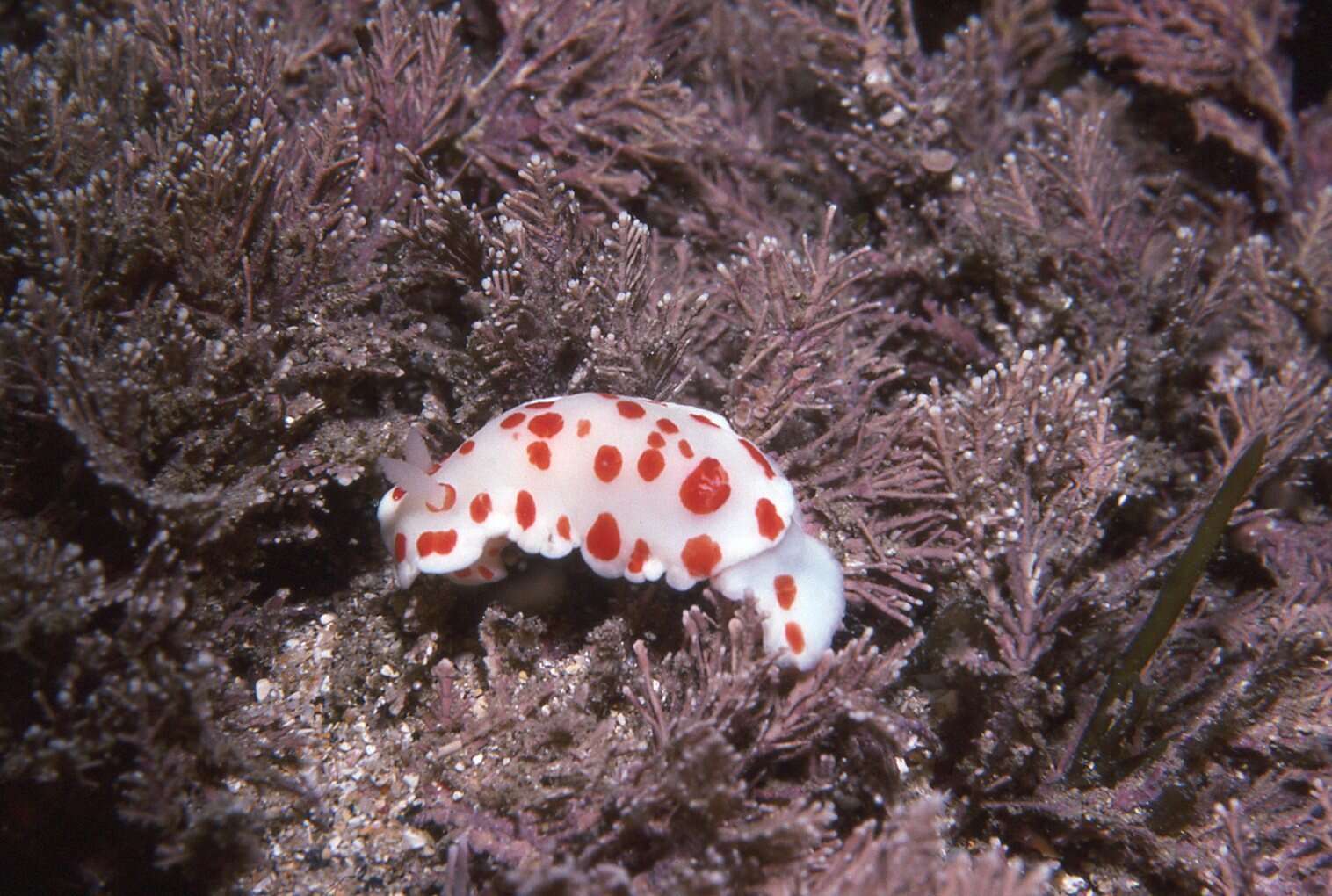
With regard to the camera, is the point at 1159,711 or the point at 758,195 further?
the point at 758,195

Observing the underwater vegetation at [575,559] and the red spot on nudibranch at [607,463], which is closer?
the underwater vegetation at [575,559]

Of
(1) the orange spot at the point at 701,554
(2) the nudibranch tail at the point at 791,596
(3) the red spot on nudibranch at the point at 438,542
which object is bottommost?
(3) the red spot on nudibranch at the point at 438,542

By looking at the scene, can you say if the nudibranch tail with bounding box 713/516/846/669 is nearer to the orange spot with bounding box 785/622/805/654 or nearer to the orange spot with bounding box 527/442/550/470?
the orange spot with bounding box 785/622/805/654

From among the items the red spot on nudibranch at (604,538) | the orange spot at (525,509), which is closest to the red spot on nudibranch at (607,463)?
the red spot on nudibranch at (604,538)

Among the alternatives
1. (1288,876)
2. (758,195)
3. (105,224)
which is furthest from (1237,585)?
(105,224)

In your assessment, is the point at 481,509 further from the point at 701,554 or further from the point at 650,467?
the point at 701,554

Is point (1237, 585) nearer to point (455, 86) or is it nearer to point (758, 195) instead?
point (758, 195)

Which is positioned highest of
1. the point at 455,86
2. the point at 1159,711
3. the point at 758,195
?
the point at 455,86

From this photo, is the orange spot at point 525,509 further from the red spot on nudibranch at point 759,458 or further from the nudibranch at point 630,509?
the red spot on nudibranch at point 759,458

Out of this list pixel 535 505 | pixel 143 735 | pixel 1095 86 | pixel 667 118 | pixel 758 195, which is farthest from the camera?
pixel 1095 86
